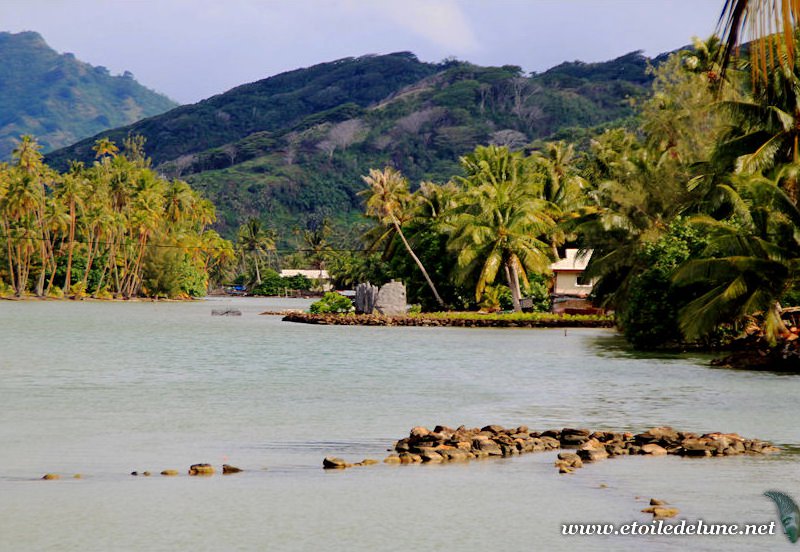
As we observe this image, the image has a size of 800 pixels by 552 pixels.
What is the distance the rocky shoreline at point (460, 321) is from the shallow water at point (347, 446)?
63.9 ft

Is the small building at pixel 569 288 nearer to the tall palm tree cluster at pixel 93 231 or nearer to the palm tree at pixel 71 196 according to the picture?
the tall palm tree cluster at pixel 93 231

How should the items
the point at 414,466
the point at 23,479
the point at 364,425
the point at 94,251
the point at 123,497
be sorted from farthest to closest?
the point at 94,251, the point at 364,425, the point at 414,466, the point at 23,479, the point at 123,497

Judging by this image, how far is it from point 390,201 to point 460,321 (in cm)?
1775

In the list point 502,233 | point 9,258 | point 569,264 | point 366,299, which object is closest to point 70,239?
point 9,258

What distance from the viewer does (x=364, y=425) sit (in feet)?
72.5

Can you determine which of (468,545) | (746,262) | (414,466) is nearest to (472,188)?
(746,262)

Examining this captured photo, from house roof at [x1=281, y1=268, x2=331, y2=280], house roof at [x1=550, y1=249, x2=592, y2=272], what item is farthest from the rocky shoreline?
house roof at [x1=281, y1=268, x2=331, y2=280]

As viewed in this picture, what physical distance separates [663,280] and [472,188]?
32.4 meters

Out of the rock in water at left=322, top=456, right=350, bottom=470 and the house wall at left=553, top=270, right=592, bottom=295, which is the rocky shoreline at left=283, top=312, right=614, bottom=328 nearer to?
the house wall at left=553, top=270, right=592, bottom=295

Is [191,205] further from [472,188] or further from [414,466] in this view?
[414,466]

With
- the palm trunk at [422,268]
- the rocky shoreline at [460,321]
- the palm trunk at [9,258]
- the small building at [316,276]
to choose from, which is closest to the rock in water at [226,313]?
the rocky shoreline at [460,321]

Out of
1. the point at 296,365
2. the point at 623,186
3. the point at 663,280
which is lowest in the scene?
the point at 296,365

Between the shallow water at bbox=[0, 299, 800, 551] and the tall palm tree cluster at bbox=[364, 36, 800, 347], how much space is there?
9.92 ft

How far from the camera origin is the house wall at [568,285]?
76938mm
